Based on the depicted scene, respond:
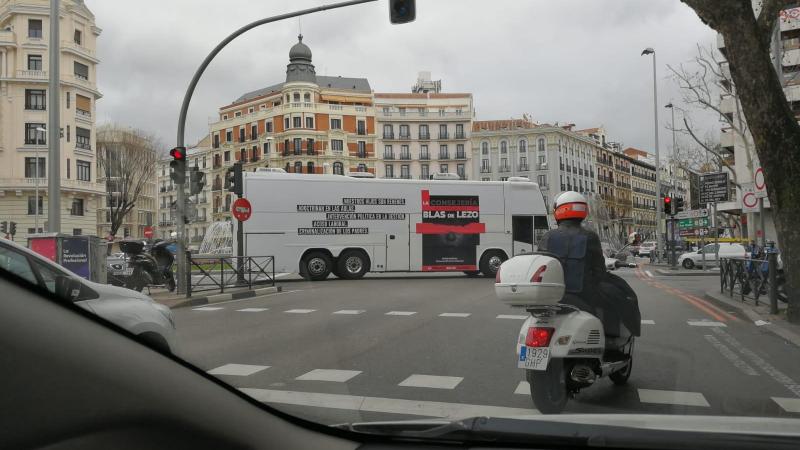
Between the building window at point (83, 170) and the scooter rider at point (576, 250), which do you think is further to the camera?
the scooter rider at point (576, 250)

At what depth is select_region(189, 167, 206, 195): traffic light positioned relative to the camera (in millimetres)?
3223

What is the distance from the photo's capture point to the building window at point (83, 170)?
7.25 feet

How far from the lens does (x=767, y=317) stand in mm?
9281

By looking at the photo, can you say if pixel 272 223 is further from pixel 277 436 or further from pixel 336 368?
pixel 277 436

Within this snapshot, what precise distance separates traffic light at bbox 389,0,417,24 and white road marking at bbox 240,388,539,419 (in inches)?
71.4

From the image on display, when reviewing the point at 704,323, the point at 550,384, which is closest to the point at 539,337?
the point at 550,384

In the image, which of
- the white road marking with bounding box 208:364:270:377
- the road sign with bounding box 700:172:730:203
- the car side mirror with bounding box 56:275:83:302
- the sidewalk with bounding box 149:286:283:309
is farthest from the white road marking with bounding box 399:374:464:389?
the road sign with bounding box 700:172:730:203

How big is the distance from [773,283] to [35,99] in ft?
35.1

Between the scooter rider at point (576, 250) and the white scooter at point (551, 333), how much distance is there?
0.52 feet

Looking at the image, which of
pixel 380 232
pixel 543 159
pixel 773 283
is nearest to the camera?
pixel 543 159

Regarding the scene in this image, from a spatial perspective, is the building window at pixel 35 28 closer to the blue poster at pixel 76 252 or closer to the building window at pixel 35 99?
the building window at pixel 35 99

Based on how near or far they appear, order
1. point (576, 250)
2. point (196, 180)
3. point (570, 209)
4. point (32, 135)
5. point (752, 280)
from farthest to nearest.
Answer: point (752, 280)
point (570, 209)
point (576, 250)
point (196, 180)
point (32, 135)

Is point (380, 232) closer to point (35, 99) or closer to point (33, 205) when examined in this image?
point (35, 99)

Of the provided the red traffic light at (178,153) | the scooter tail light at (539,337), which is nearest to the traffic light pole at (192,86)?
the red traffic light at (178,153)
